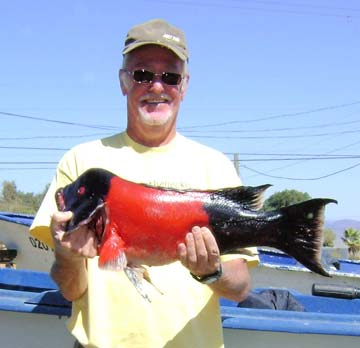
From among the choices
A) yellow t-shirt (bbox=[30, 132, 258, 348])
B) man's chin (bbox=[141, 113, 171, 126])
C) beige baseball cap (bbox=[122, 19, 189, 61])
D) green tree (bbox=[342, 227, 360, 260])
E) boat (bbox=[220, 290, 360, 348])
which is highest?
beige baseball cap (bbox=[122, 19, 189, 61])

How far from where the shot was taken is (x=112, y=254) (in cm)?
220

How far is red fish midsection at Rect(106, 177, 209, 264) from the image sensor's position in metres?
2.21

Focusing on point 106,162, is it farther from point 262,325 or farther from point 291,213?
point 262,325

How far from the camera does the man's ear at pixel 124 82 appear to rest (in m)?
2.78

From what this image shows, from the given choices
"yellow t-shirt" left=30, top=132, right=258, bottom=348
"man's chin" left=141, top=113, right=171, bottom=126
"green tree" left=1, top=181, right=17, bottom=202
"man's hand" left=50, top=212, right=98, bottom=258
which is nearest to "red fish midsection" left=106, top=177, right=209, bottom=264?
"man's hand" left=50, top=212, right=98, bottom=258

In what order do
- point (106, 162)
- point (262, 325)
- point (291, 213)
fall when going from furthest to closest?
point (262, 325) → point (106, 162) → point (291, 213)

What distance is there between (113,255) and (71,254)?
0.20 metres

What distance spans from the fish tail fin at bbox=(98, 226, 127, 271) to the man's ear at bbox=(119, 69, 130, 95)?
0.85m

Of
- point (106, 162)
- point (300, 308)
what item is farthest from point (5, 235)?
point (106, 162)

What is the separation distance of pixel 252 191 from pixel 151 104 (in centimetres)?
66

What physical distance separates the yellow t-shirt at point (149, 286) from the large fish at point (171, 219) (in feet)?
1.00

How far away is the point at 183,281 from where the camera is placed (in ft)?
8.53

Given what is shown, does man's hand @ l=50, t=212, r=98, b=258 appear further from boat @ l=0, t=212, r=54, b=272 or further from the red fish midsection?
boat @ l=0, t=212, r=54, b=272

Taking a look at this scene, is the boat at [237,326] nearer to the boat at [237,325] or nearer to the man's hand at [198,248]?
the boat at [237,325]
